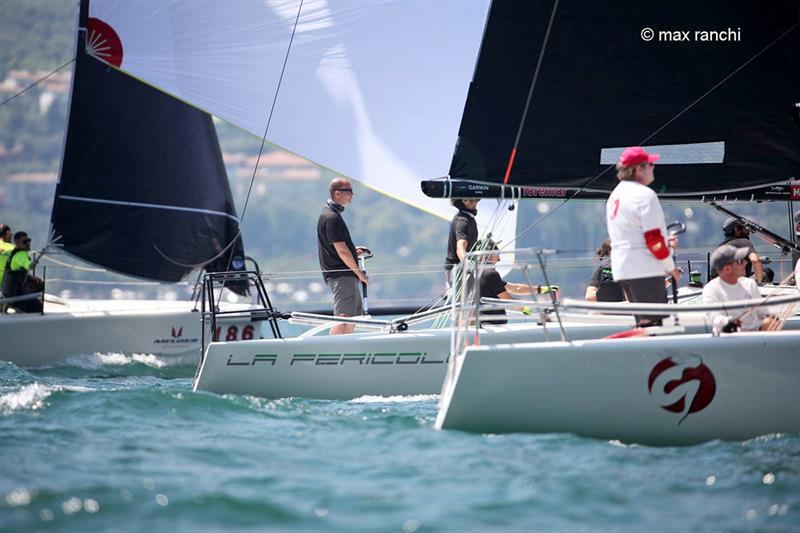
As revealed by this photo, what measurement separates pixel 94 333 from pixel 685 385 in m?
6.35

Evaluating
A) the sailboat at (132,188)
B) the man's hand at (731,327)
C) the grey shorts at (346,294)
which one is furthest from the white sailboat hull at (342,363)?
the sailboat at (132,188)

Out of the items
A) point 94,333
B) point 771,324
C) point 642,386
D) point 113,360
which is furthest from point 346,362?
point 94,333

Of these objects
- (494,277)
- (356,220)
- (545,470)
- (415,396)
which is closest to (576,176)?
(494,277)

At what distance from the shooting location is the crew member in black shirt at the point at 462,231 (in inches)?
273

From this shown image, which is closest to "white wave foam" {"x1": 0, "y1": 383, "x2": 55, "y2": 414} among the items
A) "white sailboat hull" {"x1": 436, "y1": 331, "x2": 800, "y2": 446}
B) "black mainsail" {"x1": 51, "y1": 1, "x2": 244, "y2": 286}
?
"white sailboat hull" {"x1": 436, "y1": 331, "x2": 800, "y2": 446}

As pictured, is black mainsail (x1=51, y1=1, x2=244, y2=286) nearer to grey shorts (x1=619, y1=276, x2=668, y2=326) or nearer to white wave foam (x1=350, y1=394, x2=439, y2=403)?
white wave foam (x1=350, y1=394, x2=439, y2=403)

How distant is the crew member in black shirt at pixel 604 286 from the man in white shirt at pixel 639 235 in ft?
6.35

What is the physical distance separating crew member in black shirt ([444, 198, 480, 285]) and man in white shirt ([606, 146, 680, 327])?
6.49 feet

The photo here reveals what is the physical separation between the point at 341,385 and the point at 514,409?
73.6 inches

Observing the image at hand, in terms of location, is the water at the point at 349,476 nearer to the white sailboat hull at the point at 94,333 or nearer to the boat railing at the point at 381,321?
the boat railing at the point at 381,321

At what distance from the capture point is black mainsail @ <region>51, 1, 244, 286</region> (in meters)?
11.0

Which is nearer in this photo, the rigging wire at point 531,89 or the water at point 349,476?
the water at point 349,476

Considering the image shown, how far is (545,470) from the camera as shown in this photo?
4031 mm

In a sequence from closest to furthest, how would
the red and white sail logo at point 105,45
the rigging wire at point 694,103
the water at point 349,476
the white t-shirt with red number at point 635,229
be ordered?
1. the water at point 349,476
2. the white t-shirt with red number at point 635,229
3. the rigging wire at point 694,103
4. the red and white sail logo at point 105,45
